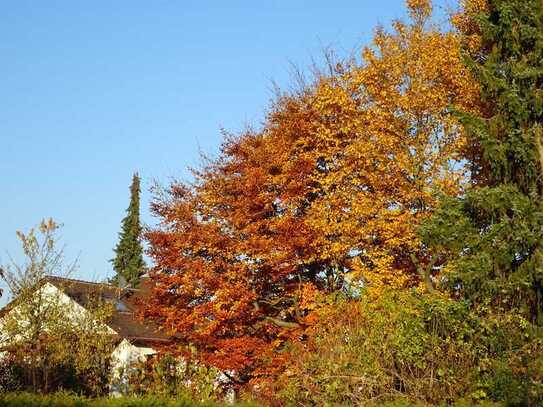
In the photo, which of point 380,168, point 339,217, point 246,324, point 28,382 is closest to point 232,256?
point 246,324

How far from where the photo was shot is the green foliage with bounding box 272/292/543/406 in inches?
502

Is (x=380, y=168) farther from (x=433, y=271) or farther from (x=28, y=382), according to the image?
(x=28, y=382)

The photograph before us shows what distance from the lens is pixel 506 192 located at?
15836 millimetres

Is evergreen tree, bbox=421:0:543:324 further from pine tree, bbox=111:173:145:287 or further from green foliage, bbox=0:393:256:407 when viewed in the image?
pine tree, bbox=111:173:145:287

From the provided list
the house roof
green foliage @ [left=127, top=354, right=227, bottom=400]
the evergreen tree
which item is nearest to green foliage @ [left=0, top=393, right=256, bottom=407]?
green foliage @ [left=127, top=354, right=227, bottom=400]

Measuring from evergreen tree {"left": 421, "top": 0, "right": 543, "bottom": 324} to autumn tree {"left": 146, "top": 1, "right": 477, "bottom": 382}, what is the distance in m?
2.36

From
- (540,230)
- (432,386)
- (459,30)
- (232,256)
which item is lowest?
(432,386)

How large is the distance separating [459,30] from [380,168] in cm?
613

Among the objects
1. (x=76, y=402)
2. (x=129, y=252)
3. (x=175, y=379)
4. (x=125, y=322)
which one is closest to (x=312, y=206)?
(x=175, y=379)

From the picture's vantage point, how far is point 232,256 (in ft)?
74.7

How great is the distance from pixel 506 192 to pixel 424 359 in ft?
16.4

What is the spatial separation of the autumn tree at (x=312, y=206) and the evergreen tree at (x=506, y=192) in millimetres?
2355

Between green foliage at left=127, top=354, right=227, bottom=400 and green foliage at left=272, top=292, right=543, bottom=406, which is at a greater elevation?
green foliage at left=127, top=354, right=227, bottom=400

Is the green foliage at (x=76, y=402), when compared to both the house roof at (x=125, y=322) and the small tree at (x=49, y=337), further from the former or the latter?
the house roof at (x=125, y=322)
